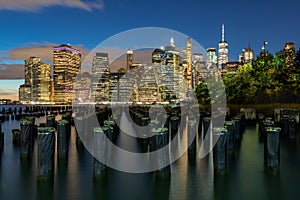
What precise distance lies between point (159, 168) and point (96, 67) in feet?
155

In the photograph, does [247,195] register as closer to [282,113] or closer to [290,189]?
[290,189]

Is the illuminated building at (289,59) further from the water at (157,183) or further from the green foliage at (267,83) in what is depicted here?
the water at (157,183)

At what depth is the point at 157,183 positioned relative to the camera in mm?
6285

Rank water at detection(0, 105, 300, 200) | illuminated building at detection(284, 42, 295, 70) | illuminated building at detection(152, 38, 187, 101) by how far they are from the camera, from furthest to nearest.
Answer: illuminated building at detection(152, 38, 187, 101)
illuminated building at detection(284, 42, 295, 70)
water at detection(0, 105, 300, 200)

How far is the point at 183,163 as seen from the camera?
8062 millimetres

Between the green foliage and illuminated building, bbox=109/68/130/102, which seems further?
illuminated building, bbox=109/68/130/102

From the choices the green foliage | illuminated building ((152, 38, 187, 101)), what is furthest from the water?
illuminated building ((152, 38, 187, 101))

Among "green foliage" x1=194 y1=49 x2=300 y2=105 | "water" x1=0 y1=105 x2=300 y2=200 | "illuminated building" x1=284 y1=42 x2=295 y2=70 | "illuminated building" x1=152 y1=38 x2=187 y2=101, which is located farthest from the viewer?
"illuminated building" x1=152 y1=38 x2=187 y2=101

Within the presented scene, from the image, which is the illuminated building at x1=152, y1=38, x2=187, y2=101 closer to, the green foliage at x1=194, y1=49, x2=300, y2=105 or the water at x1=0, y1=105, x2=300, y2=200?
the green foliage at x1=194, y1=49, x2=300, y2=105

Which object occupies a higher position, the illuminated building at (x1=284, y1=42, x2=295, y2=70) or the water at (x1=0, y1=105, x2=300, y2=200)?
the illuminated building at (x1=284, y1=42, x2=295, y2=70)

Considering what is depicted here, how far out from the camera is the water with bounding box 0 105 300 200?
5.63 meters

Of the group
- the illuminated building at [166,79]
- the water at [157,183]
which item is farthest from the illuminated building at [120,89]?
the water at [157,183]

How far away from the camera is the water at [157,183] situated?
5.63 meters

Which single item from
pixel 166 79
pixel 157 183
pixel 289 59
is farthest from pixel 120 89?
pixel 157 183
